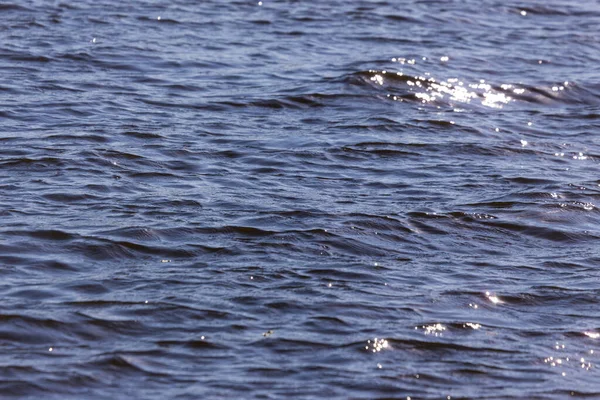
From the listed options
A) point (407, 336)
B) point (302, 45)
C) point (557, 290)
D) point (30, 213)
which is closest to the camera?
point (407, 336)

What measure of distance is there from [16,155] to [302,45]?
563cm

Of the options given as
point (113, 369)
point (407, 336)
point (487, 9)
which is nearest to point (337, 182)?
point (407, 336)

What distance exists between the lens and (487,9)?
16812mm

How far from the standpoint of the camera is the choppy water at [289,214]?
585 cm

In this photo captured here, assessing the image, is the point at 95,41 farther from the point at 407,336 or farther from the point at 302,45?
the point at 407,336

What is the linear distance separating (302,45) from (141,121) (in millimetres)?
4084

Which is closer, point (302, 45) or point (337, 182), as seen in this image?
point (337, 182)

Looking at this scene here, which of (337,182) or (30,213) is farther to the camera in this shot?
(337,182)

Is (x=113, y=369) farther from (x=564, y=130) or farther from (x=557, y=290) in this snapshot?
(x=564, y=130)

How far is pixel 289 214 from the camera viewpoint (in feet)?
26.0

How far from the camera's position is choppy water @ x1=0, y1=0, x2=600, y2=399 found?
19.2 ft

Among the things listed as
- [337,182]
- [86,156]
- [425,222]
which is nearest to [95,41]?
[86,156]

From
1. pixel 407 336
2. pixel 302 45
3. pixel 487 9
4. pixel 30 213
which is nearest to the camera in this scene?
pixel 407 336

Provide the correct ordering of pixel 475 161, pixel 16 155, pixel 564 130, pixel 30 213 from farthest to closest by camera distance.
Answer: pixel 564 130 → pixel 475 161 → pixel 16 155 → pixel 30 213
